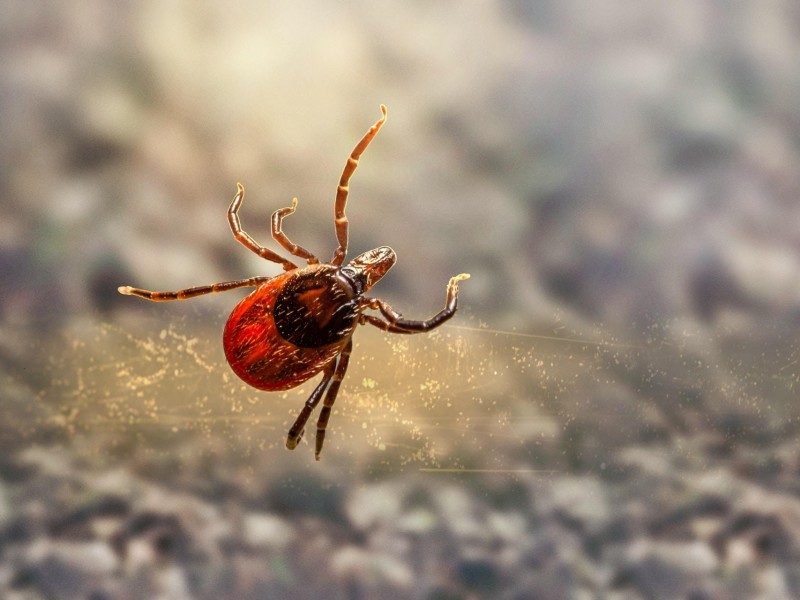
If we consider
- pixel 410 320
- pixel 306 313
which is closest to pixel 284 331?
pixel 306 313

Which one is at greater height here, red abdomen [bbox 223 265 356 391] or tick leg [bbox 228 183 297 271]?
tick leg [bbox 228 183 297 271]

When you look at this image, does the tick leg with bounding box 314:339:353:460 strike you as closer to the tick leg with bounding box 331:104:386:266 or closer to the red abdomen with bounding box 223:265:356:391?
the red abdomen with bounding box 223:265:356:391

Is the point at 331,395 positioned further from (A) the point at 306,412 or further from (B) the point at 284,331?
(B) the point at 284,331

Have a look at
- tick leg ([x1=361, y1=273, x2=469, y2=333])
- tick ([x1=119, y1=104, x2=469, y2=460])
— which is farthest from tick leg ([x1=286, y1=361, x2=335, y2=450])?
tick leg ([x1=361, y1=273, x2=469, y2=333])

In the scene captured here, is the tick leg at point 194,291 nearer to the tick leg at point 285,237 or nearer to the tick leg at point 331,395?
the tick leg at point 285,237

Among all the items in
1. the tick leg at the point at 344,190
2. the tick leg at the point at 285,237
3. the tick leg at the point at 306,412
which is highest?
the tick leg at the point at 344,190

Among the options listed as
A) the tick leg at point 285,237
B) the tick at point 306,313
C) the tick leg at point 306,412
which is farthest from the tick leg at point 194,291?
the tick leg at point 306,412
